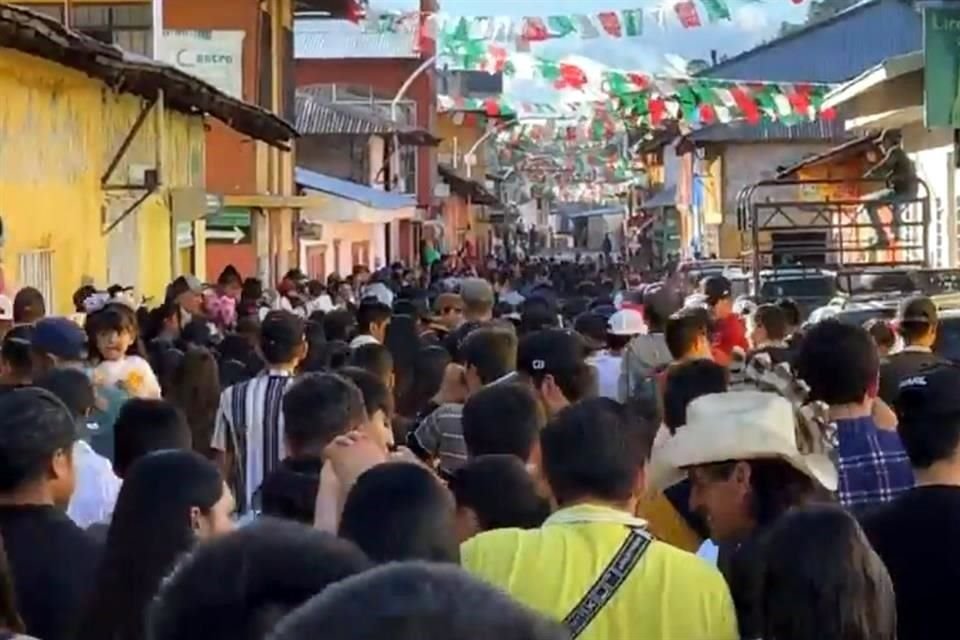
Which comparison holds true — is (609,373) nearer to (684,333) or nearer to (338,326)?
(684,333)

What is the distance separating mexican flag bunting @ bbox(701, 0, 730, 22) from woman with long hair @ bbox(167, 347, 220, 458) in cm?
1749

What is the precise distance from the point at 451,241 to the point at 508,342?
6817cm

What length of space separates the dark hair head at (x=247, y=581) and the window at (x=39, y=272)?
14.8 metres

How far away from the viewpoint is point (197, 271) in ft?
94.5

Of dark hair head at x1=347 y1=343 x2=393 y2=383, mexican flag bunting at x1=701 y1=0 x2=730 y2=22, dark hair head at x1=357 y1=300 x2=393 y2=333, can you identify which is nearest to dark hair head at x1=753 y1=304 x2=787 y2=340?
dark hair head at x1=357 y1=300 x2=393 y2=333

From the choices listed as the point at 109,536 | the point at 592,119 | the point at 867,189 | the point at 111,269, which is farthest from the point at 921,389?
the point at 592,119

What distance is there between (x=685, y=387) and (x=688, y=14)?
20329 mm

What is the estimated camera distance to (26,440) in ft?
19.2

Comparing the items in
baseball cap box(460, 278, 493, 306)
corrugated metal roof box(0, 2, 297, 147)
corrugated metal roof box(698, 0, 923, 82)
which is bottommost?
baseball cap box(460, 278, 493, 306)

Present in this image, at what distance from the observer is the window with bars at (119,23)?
86.7 feet

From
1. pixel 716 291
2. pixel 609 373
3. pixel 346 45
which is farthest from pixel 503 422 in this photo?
pixel 346 45

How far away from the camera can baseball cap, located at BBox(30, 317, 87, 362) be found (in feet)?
31.8

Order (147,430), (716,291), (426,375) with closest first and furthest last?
(147,430)
(426,375)
(716,291)

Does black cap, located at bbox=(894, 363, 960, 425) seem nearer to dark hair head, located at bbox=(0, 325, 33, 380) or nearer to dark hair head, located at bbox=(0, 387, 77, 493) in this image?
dark hair head, located at bbox=(0, 387, 77, 493)
